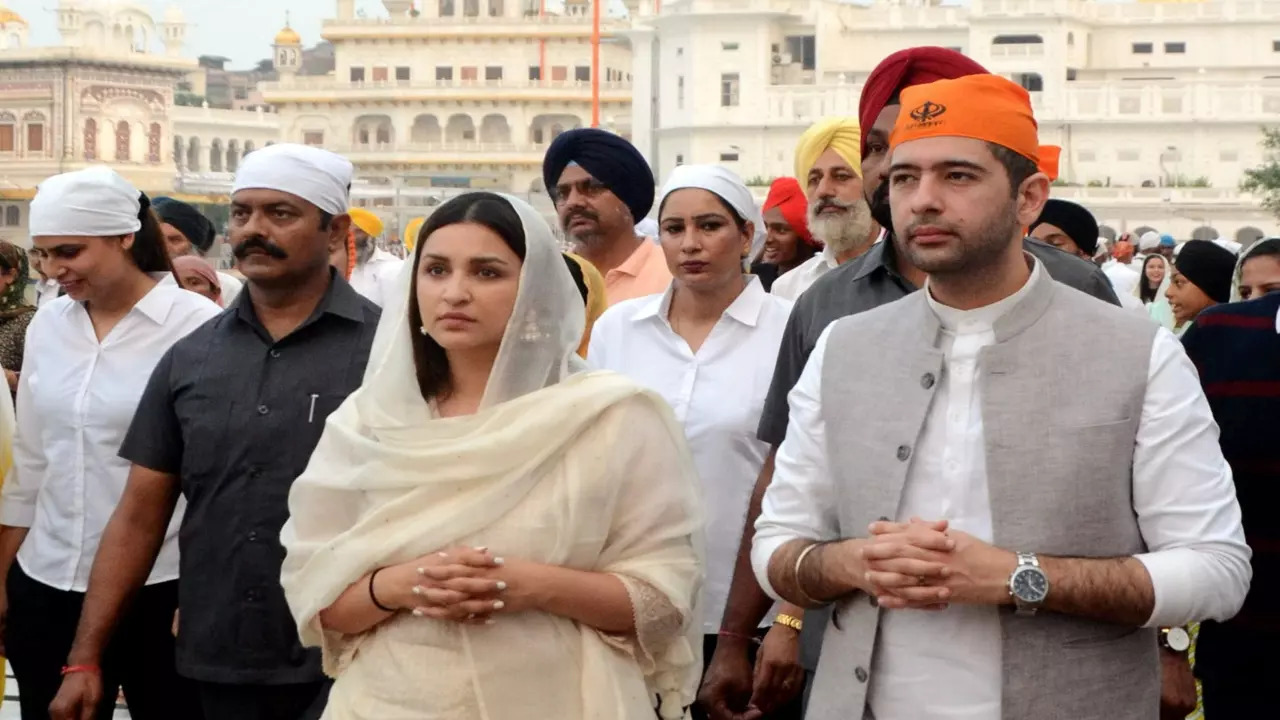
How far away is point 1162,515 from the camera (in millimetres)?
2551

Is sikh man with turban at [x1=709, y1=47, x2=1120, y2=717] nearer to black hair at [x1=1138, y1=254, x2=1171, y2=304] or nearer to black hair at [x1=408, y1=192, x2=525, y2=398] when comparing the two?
black hair at [x1=408, y1=192, x2=525, y2=398]

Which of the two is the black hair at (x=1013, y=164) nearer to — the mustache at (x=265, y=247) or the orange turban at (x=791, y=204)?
the mustache at (x=265, y=247)

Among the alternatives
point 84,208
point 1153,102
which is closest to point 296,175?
point 84,208

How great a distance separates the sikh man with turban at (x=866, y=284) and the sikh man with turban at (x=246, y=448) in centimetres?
78

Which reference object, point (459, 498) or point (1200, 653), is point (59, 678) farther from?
point (1200, 653)

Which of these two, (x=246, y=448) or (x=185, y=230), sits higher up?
(x=185, y=230)

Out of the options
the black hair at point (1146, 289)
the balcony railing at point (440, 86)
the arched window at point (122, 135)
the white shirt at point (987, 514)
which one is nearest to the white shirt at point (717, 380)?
the white shirt at point (987, 514)

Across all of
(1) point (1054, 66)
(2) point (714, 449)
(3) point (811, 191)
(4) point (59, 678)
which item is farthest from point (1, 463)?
(1) point (1054, 66)

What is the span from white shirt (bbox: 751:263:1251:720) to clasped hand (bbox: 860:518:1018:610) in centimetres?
10

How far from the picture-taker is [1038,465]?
2557 millimetres

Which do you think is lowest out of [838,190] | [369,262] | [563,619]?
[563,619]

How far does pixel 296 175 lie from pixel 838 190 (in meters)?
1.49

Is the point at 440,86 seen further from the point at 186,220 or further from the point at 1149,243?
the point at 186,220

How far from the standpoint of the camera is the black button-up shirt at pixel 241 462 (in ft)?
11.5
